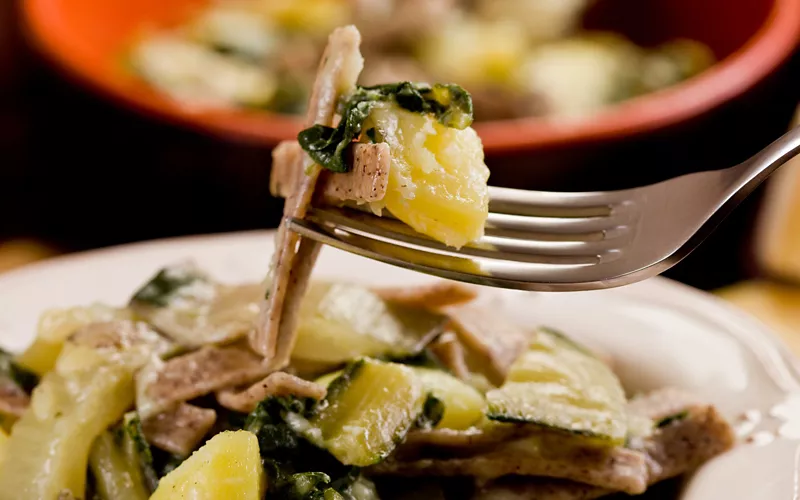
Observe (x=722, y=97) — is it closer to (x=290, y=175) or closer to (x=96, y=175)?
(x=290, y=175)

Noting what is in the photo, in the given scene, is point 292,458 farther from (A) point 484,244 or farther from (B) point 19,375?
(B) point 19,375

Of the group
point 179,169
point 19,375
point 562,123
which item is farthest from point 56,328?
point 562,123

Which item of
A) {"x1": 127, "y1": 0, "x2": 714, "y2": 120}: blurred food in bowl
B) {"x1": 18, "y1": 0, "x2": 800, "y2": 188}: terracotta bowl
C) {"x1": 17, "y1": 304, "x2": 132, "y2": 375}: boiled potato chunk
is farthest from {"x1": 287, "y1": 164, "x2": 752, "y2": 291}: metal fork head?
{"x1": 127, "y1": 0, "x2": 714, "y2": 120}: blurred food in bowl

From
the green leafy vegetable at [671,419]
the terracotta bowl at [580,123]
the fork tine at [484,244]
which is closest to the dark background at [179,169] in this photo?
the terracotta bowl at [580,123]

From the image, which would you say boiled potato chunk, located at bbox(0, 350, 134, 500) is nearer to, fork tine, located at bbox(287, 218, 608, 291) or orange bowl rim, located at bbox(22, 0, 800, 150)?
fork tine, located at bbox(287, 218, 608, 291)

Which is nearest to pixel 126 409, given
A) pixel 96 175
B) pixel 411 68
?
pixel 96 175

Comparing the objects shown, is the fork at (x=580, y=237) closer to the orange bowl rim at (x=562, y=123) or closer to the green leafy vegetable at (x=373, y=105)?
the green leafy vegetable at (x=373, y=105)

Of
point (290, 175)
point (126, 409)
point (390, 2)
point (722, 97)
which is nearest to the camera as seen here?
point (290, 175)
